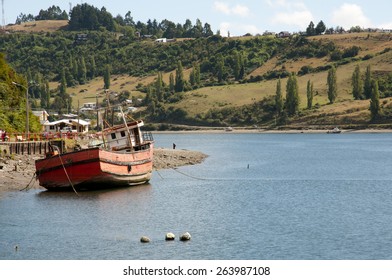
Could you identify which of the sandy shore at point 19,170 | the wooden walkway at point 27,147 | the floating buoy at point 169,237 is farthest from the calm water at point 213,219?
the wooden walkway at point 27,147

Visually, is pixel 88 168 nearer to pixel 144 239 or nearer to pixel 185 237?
pixel 144 239

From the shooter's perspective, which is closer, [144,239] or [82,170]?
[144,239]

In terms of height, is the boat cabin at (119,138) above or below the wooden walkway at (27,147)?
above

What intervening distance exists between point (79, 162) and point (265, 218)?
61.7ft

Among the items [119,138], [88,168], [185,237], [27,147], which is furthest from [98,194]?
[185,237]

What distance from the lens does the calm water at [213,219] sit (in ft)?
152

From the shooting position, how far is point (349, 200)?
2739 inches

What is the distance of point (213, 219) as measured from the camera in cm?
5841

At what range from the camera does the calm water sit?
46.4 m

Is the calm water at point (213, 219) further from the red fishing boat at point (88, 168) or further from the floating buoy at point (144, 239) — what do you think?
the red fishing boat at point (88, 168)

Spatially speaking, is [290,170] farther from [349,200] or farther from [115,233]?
[115,233]

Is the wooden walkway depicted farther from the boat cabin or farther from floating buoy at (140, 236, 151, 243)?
floating buoy at (140, 236, 151, 243)

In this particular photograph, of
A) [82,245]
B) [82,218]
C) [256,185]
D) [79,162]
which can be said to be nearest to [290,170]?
[256,185]

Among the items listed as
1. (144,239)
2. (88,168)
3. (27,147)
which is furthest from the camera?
(27,147)
